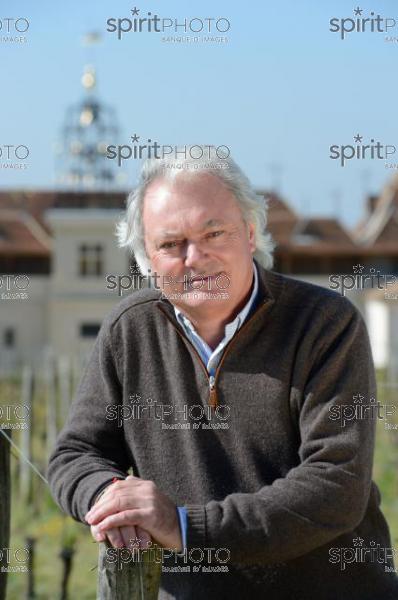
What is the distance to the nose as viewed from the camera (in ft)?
8.20

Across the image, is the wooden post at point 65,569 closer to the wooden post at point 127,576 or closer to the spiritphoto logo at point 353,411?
the wooden post at point 127,576

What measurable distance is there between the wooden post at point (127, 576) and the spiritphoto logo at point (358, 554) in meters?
0.38

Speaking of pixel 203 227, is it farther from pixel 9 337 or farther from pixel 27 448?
pixel 9 337

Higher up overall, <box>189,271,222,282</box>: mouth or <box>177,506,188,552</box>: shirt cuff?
<box>189,271,222,282</box>: mouth

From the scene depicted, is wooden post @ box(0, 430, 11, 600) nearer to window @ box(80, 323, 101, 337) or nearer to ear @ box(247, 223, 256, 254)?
ear @ box(247, 223, 256, 254)

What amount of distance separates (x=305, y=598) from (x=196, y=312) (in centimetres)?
67

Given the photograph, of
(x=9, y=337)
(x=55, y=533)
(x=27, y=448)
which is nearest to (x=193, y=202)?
(x=55, y=533)

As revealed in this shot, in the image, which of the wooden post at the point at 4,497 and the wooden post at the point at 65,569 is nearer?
the wooden post at the point at 4,497

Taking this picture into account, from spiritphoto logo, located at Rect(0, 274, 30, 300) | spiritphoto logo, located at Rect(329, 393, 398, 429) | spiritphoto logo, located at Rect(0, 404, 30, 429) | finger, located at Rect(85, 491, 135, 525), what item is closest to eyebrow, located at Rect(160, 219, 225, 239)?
spiritphoto logo, located at Rect(329, 393, 398, 429)

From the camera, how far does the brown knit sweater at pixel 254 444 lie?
2336 mm

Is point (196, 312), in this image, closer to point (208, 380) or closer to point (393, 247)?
point (208, 380)

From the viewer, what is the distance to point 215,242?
250 centimetres

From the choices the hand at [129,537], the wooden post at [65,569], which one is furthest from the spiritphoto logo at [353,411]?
the wooden post at [65,569]

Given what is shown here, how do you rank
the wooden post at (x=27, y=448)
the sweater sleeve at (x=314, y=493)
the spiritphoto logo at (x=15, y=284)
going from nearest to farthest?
the sweater sleeve at (x=314, y=493), the spiritphoto logo at (x=15, y=284), the wooden post at (x=27, y=448)
